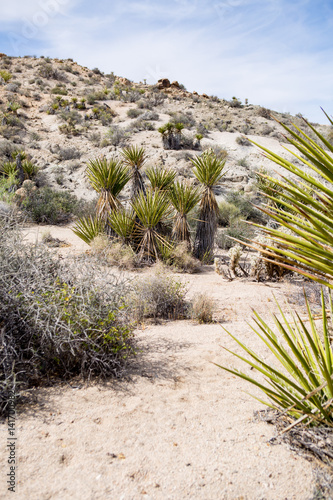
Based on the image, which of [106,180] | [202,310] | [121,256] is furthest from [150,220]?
[202,310]

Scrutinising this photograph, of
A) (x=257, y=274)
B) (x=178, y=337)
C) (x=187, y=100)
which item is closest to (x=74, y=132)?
(x=187, y=100)

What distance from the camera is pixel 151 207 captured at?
25.2 ft

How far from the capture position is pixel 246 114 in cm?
3019

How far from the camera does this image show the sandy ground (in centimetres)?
205

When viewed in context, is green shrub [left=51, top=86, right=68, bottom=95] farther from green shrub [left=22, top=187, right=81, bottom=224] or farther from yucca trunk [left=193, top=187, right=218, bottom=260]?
yucca trunk [left=193, top=187, right=218, bottom=260]

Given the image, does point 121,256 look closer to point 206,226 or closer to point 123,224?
point 123,224

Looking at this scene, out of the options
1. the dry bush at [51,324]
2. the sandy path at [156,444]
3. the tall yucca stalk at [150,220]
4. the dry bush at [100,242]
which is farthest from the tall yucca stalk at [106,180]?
the sandy path at [156,444]

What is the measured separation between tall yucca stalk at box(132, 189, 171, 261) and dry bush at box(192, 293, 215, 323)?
2.59 metres

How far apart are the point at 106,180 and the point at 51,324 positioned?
5.71m

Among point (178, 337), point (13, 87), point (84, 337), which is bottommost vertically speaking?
point (178, 337)

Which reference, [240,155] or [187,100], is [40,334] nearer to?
[240,155]

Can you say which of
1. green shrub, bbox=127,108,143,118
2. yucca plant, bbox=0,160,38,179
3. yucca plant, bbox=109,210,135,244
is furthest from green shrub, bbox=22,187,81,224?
green shrub, bbox=127,108,143,118

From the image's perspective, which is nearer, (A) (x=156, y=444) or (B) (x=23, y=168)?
(A) (x=156, y=444)

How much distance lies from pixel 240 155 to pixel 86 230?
583 inches
